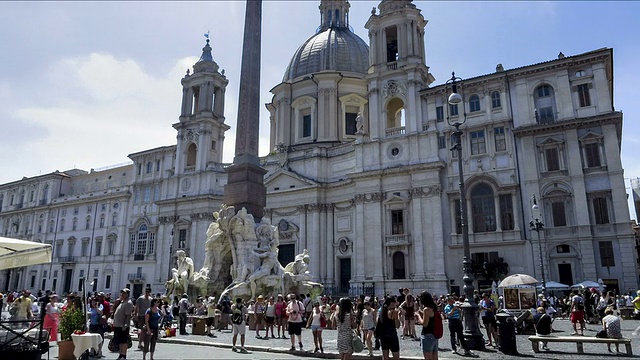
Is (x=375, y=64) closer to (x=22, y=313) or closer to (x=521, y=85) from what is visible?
(x=521, y=85)

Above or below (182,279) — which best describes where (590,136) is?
above

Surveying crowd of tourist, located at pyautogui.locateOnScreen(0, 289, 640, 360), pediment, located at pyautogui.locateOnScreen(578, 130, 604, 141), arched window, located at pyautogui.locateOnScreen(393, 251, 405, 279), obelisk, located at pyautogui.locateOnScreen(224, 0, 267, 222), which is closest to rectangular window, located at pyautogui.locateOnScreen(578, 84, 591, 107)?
pediment, located at pyautogui.locateOnScreen(578, 130, 604, 141)

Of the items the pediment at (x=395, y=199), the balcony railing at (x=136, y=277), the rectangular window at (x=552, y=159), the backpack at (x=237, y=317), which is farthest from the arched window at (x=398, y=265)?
the balcony railing at (x=136, y=277)

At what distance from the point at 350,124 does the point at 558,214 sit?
22438mm

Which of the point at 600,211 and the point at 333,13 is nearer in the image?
the point at 600,211

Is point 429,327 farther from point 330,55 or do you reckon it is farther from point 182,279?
point 330,55

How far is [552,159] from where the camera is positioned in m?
31.1

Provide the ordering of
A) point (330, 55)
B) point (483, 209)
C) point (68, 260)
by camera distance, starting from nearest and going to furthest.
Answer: point (483, 209) → point (330, 55) → point (68, 260)

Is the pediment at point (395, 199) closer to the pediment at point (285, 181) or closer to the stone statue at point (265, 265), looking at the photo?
the pediment at point (285, 181)

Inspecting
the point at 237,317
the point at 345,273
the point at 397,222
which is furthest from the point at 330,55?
the point at 237,317

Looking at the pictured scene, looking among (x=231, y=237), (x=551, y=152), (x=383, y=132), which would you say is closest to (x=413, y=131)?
(x=383, y=132)

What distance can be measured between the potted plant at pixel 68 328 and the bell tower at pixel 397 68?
29.3 m

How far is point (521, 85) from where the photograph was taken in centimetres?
3309

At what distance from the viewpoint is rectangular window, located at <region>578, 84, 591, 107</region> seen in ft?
101
